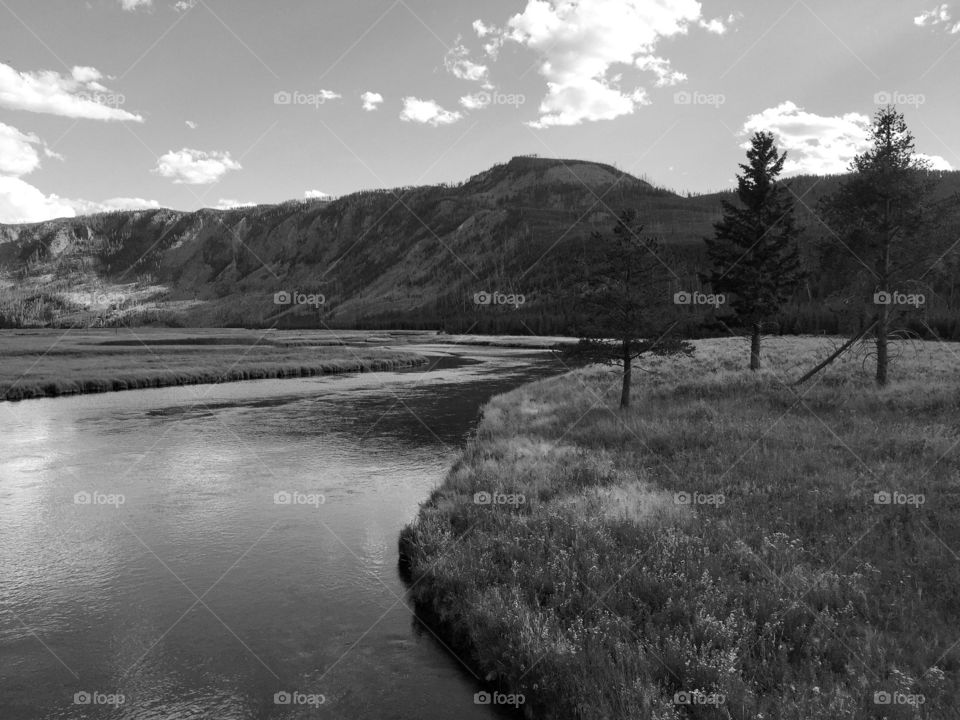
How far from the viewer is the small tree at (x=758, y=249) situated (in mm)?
37219

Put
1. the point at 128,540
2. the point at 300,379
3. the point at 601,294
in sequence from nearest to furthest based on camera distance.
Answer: the point at 128,540, the point at 601,294, the point at 300,379

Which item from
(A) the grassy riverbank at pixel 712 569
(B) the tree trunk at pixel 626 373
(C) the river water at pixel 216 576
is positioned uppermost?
(B) the tree trunk at pixel 626 373

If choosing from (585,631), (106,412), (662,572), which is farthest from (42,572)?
(106,412)

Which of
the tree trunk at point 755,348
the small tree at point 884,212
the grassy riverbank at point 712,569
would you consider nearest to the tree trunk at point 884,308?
the small tree at point 884,212

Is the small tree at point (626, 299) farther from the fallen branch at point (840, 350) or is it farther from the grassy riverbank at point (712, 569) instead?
the fallen branch at point (840, 350)

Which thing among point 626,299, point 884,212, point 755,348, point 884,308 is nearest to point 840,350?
point 884,308

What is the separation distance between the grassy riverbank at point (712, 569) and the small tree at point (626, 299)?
19.8 feet

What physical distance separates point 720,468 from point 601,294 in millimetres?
11158

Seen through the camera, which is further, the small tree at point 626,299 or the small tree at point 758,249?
the small tree at point 758,249

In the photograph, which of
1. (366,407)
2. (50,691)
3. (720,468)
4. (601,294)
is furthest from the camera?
(366,407)

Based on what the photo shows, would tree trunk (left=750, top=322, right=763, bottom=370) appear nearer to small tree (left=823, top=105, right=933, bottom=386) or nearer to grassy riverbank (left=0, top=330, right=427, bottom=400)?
small tree (left=823, top=105, right=933, bottom=386)

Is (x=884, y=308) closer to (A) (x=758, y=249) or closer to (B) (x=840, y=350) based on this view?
(B) (x=840, y=350)

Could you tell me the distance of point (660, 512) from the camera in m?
12.5

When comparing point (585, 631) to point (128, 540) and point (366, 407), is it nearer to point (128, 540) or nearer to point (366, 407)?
point (128, 540)
